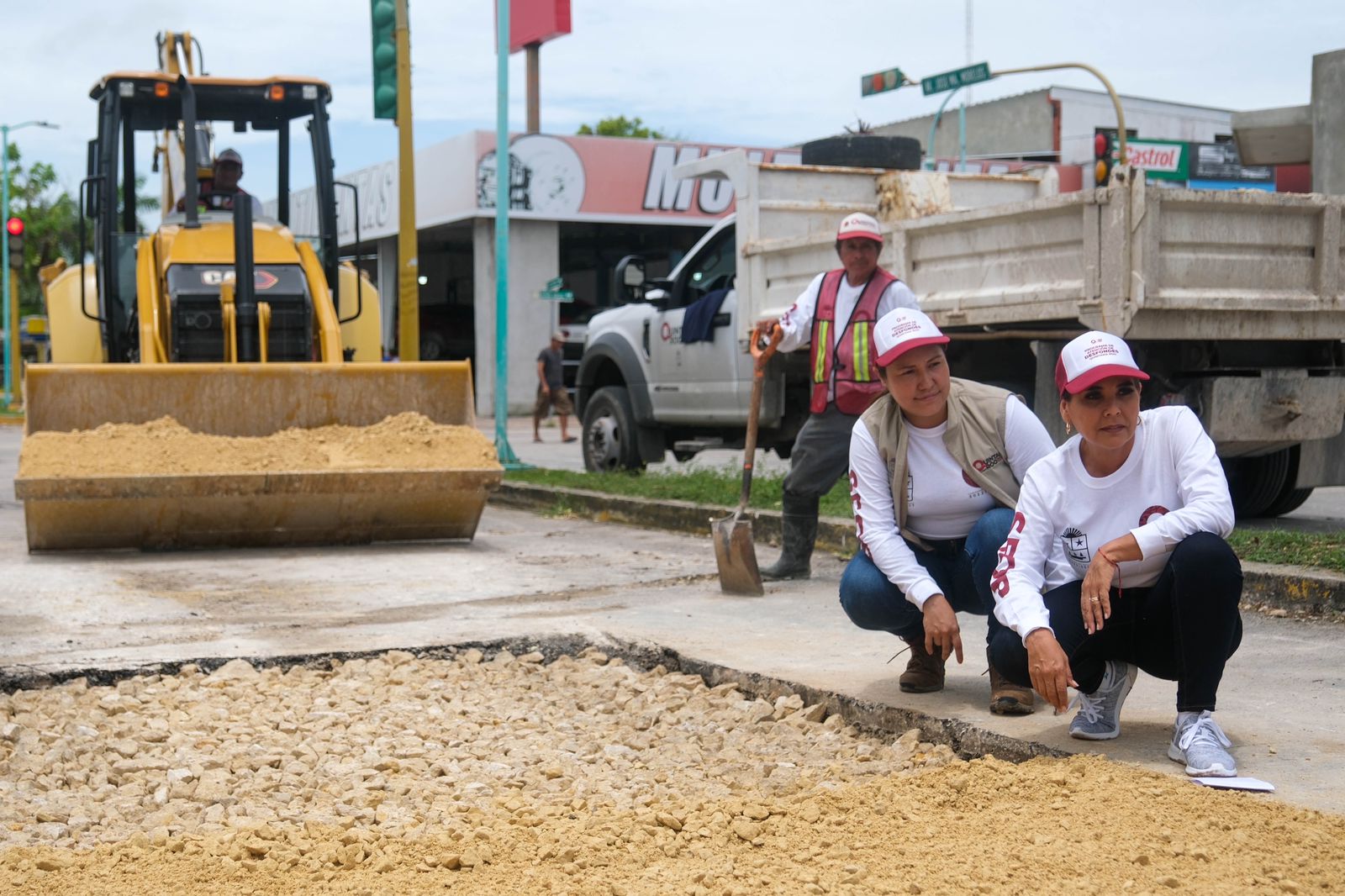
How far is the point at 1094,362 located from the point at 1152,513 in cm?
44

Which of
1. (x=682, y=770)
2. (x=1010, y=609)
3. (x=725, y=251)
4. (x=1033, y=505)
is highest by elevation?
(x=725, y=251)

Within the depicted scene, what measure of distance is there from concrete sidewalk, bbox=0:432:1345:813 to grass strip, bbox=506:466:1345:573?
631 mm

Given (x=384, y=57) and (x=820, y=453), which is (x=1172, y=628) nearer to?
(x=820, y=453)

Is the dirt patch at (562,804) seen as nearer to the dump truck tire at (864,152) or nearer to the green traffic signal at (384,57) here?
the dump truck tire at (864,152)

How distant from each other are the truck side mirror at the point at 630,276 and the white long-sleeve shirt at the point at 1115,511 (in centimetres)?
808

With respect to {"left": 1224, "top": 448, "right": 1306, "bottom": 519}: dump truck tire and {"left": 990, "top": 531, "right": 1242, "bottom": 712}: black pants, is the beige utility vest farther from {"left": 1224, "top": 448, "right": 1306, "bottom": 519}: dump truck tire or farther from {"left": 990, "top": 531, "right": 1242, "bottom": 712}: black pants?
{"left": 1224, "top": 448, "right": 1306, "bottom": 519}: dump truck tire

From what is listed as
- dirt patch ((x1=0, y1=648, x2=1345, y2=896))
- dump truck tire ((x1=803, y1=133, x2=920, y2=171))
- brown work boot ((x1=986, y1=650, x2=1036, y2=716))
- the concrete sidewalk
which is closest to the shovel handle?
the concrete sidewalk

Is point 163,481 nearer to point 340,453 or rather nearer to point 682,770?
point 340,453

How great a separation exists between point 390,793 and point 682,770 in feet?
2.71

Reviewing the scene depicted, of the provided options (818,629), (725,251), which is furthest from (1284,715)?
(725,251)

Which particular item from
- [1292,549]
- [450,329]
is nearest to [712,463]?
[1292,549]

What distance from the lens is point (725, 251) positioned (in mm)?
11703

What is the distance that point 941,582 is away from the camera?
4805 mm

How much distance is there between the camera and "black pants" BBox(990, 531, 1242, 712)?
3773 millimetres
